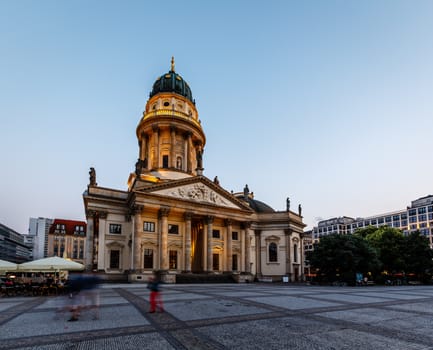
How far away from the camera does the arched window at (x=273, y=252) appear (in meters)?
54.1

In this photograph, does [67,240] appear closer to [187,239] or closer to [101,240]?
[101,240]

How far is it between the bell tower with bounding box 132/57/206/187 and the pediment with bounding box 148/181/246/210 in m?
7.39

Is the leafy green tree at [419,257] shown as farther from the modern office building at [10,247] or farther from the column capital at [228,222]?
the modern office building at [10,247]

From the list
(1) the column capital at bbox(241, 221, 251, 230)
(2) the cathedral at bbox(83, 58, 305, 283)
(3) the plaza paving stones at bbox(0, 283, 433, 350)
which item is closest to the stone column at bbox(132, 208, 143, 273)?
(2) the cathedral at bbox(83, 58, 305, 283)

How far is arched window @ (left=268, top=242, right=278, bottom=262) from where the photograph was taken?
54125 millimetres

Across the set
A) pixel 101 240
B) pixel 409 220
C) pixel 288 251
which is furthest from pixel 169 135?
pixel 409 220

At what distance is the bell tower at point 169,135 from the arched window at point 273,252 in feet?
60.2

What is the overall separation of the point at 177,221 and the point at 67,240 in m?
76.8

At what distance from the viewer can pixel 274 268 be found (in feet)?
175

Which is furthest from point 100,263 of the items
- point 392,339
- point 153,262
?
point 392,339

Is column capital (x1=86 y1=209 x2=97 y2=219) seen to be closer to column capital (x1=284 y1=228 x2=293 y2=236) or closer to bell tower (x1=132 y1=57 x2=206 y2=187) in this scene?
bell tower (x1=132 y1=57 x2=206 y2=187)

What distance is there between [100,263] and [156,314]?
101ft

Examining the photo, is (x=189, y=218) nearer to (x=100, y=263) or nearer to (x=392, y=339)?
(x=100, y=263)

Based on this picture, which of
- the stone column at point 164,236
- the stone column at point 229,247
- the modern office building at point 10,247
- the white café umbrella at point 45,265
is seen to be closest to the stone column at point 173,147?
the stone column at point 229,247
